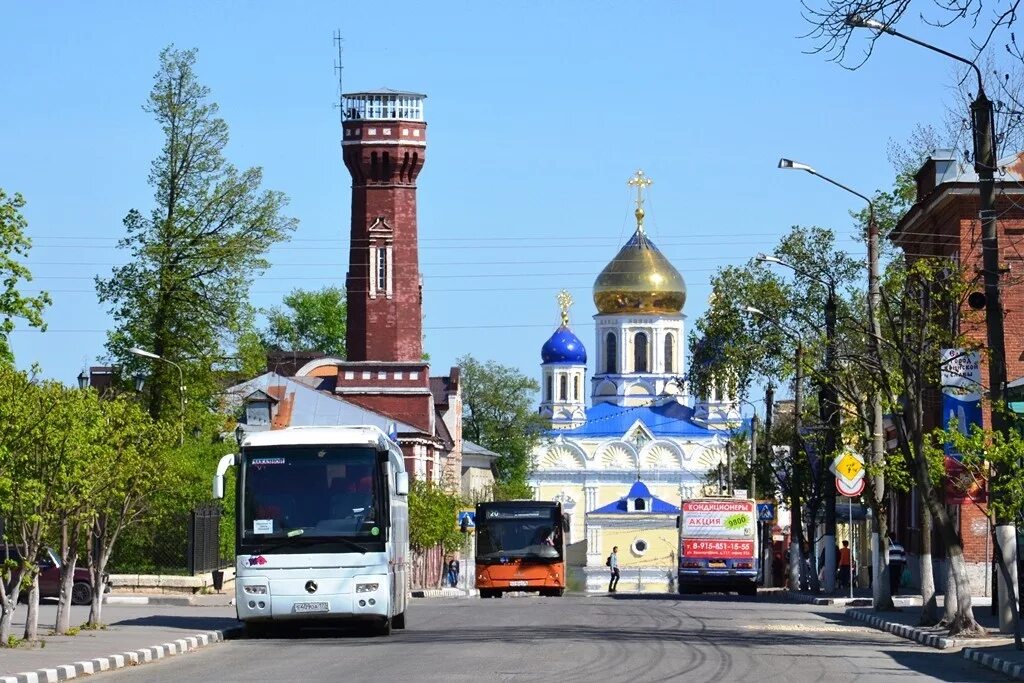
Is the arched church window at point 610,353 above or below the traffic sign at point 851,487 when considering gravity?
above

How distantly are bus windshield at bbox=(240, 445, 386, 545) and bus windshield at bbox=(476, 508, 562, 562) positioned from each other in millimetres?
24434

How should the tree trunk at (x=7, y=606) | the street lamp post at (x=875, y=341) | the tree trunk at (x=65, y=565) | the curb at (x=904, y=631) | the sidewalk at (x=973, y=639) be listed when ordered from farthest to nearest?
the street lamp post at (x=875, y=341)
the curb at (x=904, y=631)
the tree trunk at (x=65, y=565)
the tree trunk at (x=7, y=606)
the sidewalk at (x=973, y=639)

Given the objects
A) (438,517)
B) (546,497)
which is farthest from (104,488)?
(546,497)

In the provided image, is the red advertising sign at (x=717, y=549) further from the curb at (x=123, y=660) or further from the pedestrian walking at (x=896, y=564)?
the curb at (x=123, y=660)

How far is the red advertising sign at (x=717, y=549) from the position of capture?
54656 millimetres

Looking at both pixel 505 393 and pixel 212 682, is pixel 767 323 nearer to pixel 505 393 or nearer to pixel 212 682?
pixel 212 682

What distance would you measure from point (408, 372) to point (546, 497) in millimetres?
62809

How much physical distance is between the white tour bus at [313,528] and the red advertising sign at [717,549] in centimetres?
2993

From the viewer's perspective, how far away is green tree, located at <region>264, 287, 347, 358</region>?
396 ft

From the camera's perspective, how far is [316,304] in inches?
4793

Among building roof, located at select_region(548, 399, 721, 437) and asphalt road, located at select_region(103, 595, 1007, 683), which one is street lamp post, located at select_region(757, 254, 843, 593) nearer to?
asphalt road, located at select_region(103, 595, 1007, 683)

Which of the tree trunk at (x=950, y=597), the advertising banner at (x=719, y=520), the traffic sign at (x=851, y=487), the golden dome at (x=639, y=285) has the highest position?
the golden dome at (x=639, y=285)

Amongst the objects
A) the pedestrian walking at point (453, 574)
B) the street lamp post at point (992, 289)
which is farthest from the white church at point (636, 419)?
the street lamp post at point (992, 289)

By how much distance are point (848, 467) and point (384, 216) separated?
44.4m
